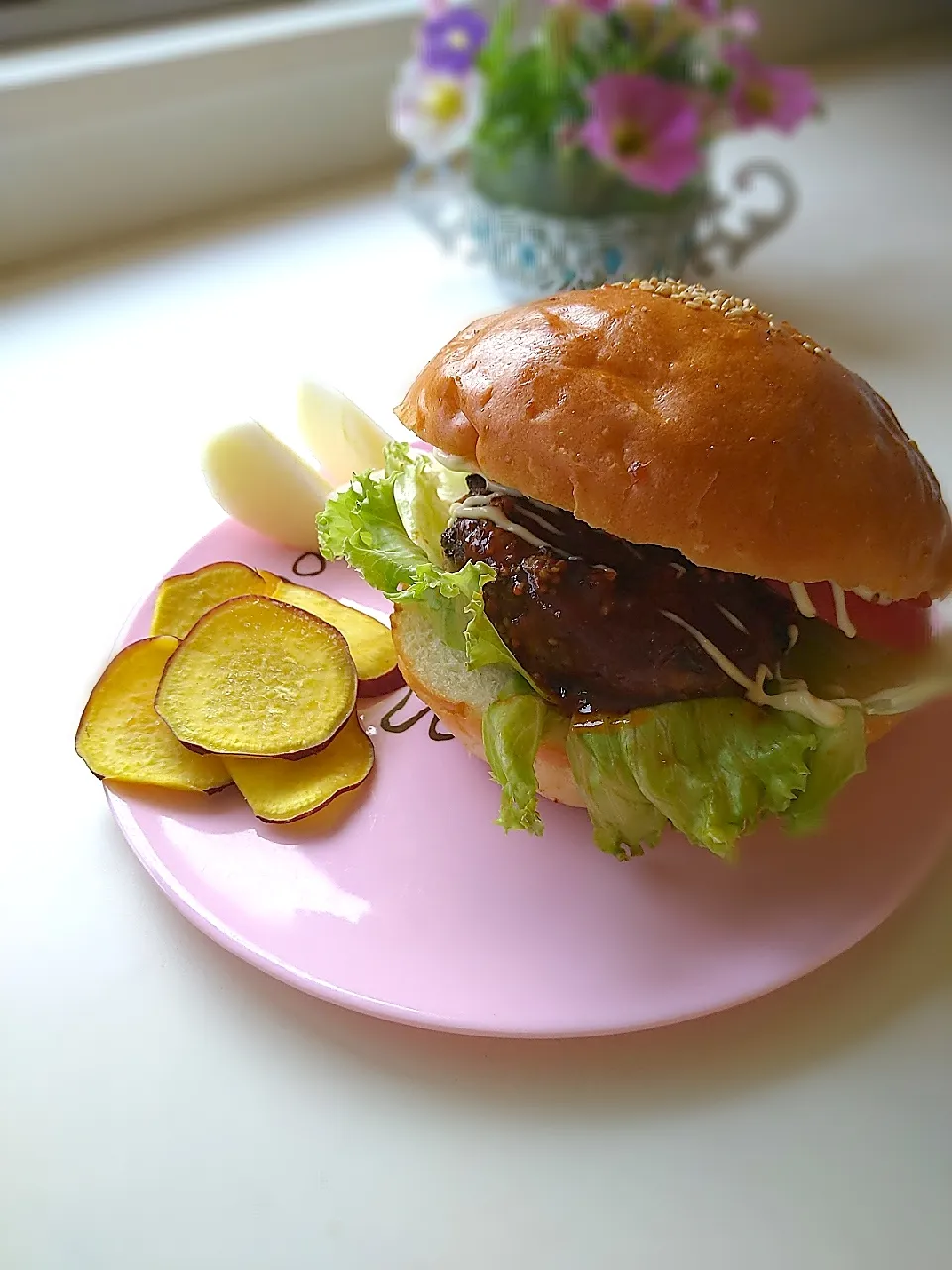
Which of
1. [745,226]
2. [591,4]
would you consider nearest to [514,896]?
[591,4]

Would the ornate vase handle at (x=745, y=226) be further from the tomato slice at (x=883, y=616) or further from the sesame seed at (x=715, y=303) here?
the tomato slice at (x=883, y=616)

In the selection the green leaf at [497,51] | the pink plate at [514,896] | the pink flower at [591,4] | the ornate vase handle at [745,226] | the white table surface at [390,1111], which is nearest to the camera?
the white table surface at [390,1111]

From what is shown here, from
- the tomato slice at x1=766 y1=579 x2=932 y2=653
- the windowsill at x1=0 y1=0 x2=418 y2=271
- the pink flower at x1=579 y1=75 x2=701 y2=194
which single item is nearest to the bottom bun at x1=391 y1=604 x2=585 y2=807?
the tomato slice at x1=766 y1=579 x2=932 y2=653

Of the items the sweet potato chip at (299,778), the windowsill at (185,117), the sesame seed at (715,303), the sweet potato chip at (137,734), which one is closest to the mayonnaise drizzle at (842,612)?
the sesame seed at (715,303)

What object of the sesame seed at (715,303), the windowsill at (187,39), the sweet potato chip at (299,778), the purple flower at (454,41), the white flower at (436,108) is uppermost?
the windowsill at (187,39)

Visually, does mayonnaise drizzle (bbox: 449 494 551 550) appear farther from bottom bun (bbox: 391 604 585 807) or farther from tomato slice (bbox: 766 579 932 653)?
tomato slice (bbox: 766 579 932 653)
